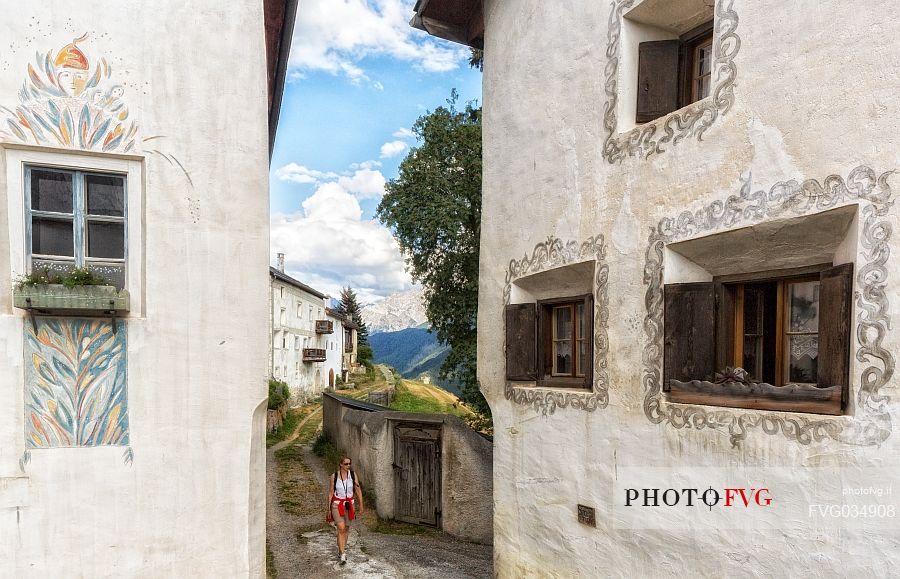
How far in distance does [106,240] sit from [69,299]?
1.90ft

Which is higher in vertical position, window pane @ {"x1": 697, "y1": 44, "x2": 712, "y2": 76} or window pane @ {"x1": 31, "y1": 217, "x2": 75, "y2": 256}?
window pane @ {"x1": 697, "y1": 44, "x2": 712, "y2": 76}

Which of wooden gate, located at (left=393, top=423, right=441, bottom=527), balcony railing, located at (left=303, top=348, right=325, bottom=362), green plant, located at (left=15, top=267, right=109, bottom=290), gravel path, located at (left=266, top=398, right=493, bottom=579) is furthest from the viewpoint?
balcony railing, located at (left=303, top=348, right=325, bottom=362)

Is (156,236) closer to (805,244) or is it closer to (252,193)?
(252,193)

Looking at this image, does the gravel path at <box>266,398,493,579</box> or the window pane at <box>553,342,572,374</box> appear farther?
the gravel path at <box>266,398,493,579</box>

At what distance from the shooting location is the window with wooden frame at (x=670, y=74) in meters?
4.16

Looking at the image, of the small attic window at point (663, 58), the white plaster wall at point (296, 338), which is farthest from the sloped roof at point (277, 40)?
the white plaster wall at point (296, 338)

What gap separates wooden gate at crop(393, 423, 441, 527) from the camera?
8.13 m

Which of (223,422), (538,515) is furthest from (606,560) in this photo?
(223,422)

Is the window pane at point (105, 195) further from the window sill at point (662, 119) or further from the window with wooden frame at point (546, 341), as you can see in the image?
the window sill at point (662, 119)

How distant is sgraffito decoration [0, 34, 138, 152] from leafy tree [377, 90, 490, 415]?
6.56m

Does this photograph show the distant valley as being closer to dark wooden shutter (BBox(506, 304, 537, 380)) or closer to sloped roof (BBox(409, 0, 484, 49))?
sloped roof (BBox(409, 0, 484, 49))

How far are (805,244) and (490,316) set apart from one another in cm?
341

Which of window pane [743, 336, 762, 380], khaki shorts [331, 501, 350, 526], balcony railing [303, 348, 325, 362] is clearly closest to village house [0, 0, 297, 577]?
khaki shorts [331, 501, 350, 526]

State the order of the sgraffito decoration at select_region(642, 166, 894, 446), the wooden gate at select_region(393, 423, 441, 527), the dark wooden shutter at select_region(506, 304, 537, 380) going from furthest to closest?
the wooden gate at select_region(393, 423, 441, 527) < the dark wooden shutter at select_region(506, 304, 537, 380) < the sgraffito decoration at select_region(642, 166, 894, 446)
